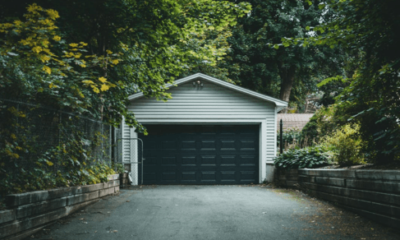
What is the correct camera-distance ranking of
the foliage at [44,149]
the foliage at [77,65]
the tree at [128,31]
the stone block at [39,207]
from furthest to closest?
the tree at [128,31] < the foliage at [77,65] < the foliage at [44,149] < the stone block at [39,207]

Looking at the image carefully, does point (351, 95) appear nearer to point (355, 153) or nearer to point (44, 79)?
point (355, 153)

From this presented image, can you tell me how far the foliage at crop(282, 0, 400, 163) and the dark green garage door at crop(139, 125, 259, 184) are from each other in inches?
314

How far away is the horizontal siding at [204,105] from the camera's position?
14.9 meters

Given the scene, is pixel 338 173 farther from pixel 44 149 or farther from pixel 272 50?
pixel 272 50

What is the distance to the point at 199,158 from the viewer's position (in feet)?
49.1

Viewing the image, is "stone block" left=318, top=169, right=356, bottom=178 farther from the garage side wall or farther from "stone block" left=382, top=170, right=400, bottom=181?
the garage side wall

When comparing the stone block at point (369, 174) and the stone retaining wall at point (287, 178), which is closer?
the stone block at point (369, 174)

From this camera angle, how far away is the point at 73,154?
308 inches

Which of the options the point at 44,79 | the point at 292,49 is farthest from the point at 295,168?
the point at 292,49

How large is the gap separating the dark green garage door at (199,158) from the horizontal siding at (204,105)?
0.70 m

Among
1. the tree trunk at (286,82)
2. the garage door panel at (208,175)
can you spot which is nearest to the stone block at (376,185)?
the garage door panel at (208,175)

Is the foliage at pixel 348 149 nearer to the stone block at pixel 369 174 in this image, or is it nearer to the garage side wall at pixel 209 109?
the stone block at pixel 369 174

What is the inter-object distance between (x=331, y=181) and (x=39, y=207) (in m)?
6.08

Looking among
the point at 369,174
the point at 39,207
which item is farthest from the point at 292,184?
the point at 39,207
